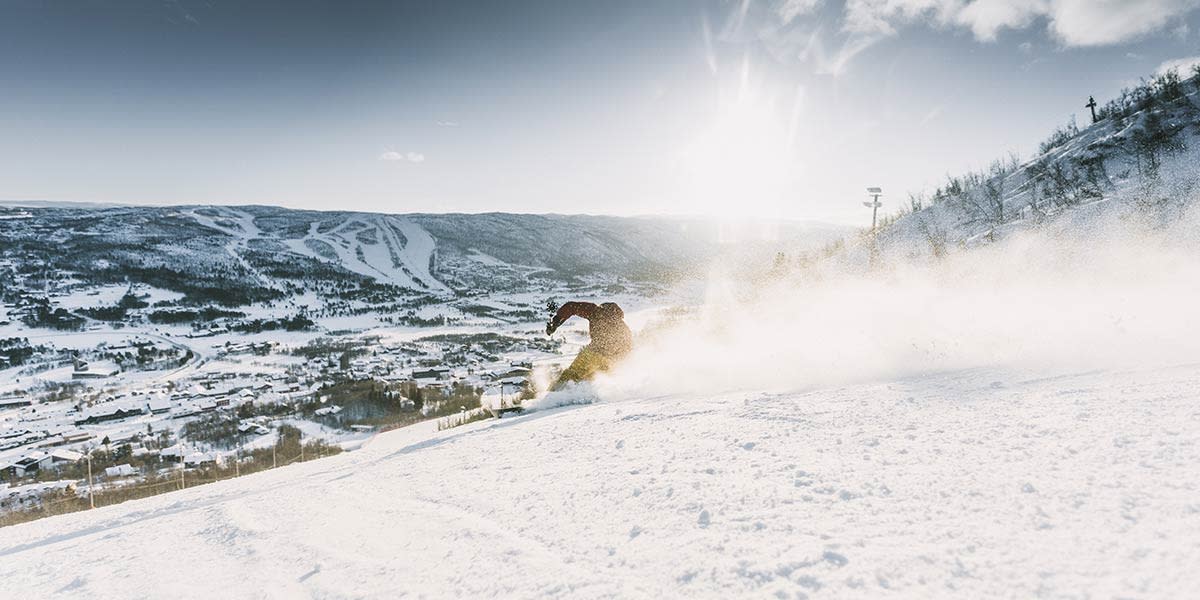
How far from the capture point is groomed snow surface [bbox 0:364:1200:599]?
11.3 ft

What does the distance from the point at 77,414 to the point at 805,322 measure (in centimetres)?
9436

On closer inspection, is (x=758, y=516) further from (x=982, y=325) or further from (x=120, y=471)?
(x=120, y=471)

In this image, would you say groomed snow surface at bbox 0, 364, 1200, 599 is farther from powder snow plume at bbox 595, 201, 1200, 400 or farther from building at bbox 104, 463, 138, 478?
building at bbox 104, 463, 138, 478

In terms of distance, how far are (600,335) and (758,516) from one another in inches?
564

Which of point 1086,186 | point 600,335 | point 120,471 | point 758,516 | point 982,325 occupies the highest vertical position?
point 1086,186

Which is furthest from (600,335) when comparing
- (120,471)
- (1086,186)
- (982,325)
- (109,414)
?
(109,414)

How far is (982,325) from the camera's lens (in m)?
13.2

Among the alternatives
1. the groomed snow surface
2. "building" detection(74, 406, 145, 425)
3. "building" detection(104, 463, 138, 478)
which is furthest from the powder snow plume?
"building" detection(74, 406, 145, 425)

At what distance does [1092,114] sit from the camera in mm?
31469

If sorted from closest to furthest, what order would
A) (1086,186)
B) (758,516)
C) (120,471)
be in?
(758,516), (1086,186), (120,471)

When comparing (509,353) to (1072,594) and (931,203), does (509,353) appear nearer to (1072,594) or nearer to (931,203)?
(931,203)

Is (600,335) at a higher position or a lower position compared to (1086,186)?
lower

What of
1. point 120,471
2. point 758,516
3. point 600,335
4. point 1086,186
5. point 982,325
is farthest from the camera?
point 120,471

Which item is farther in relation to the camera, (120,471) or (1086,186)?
(120,471)
